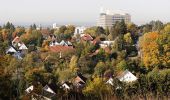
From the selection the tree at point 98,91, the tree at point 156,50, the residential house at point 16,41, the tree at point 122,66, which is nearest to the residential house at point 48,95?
the tree at point 98,91

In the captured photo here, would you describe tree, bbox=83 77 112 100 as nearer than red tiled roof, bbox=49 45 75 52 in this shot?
Yes

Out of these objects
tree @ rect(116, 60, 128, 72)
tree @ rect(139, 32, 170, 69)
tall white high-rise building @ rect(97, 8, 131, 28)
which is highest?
tree @ rect(139, 32, 170, 69)

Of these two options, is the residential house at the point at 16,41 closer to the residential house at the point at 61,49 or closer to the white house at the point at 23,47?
the white house at the point at 23,47

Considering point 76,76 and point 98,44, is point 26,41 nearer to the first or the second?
point 98,44

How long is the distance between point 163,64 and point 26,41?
17404 mm

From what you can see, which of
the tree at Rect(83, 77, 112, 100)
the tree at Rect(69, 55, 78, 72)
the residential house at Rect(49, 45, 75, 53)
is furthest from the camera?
the residential house at Rect(49, 45, 75, 53)

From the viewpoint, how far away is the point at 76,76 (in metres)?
21.8

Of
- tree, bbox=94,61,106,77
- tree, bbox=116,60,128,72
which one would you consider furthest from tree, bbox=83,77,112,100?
tree, bbox=94,61,106,77

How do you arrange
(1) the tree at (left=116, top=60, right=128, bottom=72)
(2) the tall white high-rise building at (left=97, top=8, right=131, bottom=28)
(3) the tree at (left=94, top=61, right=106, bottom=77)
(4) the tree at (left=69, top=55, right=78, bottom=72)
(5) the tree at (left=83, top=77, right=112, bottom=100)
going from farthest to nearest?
(2) the tall white high-rise building at (left=97, top=8, right=131, bottom=28) → (4) the tree at (left=69, top=55, right=78, bottom=72) → (3) the tree at (left=94, top=61, right=106, bottom=77) → (1) the tree at (left=116, top=60, right=128, bottom=72) → (5) the tree at (left=83, top=77, right=112, bottom=100)

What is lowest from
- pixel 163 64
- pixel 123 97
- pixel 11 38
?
pixel 11 38

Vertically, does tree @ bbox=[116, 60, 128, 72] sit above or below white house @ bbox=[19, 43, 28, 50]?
above

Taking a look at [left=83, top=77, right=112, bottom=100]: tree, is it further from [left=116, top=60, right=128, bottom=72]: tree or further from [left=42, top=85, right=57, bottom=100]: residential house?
[left=116, top=60, right=128, bottom=72]: tree

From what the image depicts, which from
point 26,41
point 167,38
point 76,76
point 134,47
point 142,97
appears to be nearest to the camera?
point 142,97

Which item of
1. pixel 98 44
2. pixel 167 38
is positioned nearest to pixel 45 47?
pixel 98 44
